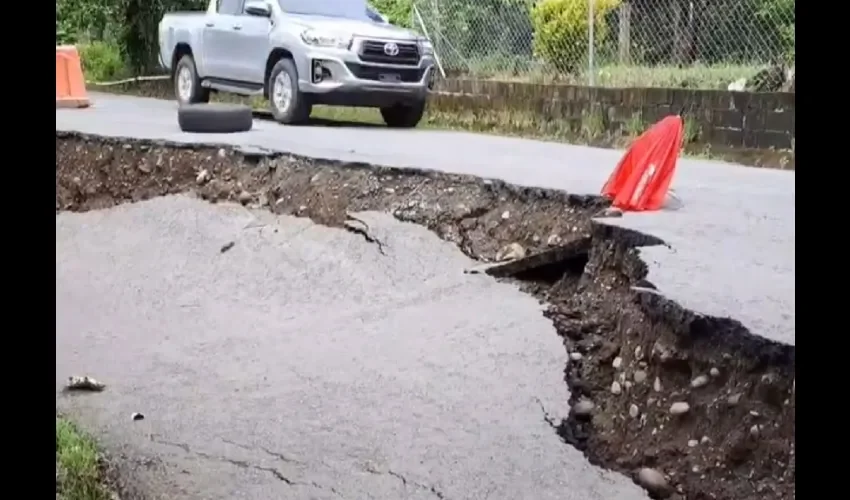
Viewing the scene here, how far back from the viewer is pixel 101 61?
635 inches

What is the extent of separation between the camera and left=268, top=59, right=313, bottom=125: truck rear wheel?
9656mm

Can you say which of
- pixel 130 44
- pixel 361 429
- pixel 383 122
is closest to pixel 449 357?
pixel 361 429

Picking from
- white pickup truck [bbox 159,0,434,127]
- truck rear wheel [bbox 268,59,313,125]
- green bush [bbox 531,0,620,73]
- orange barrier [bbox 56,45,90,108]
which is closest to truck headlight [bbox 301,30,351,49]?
white pickup truck [bbox 159,0,434,127]

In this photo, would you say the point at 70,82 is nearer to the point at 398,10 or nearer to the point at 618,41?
the point at 398,10

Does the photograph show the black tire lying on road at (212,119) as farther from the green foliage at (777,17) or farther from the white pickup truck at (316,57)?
the green foliage at (777,17)

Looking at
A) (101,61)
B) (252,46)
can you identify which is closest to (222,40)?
(252,46)

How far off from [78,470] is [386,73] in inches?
286

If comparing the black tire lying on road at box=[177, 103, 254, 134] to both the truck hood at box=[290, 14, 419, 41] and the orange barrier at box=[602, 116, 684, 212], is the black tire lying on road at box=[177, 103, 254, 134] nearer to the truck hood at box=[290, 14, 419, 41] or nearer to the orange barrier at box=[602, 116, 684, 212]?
the truck hood at box=[290, 14, 419, 41]

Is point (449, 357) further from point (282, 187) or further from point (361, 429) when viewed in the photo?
point (282, 187)

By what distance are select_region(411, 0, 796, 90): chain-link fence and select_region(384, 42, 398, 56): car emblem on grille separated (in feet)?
4.59

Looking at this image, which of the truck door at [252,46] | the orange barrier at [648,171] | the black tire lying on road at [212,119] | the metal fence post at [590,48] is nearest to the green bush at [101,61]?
the truck door at [252,46]

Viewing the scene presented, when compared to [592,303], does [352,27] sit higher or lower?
higher
